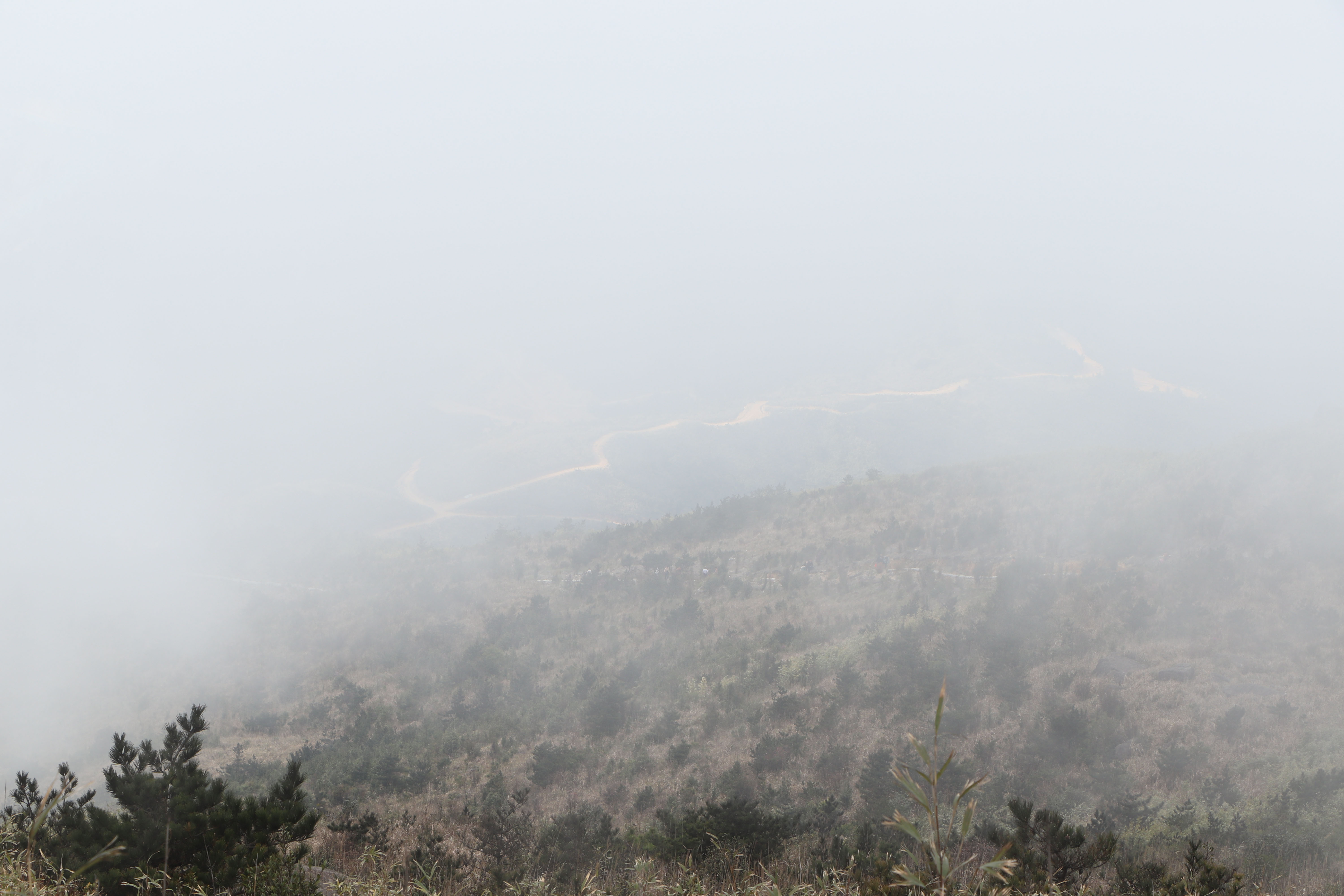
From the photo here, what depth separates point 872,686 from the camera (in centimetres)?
2091

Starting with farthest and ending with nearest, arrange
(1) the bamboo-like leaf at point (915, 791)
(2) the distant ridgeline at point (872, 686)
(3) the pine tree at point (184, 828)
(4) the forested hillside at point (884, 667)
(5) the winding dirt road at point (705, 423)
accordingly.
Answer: (5) the winding dirt road at point (705, 423) → (4) the forested hillside at point (884, 667) → (2) the distant ridgeline at point (872, 686) → (3) the pine tree at point (184, 828) → (1) the bamboo-like leaf at point (915, 791)

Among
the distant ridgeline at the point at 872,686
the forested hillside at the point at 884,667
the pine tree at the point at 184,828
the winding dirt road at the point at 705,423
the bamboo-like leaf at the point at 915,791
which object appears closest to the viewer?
the bamboo-like leaf at the point at 915,791

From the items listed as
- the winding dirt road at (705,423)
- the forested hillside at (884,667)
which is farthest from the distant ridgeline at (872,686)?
the winding dirt road at (705,423)

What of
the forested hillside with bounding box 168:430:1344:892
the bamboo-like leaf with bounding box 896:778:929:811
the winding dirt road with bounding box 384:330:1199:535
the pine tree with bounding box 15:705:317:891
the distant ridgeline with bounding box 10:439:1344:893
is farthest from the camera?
the winding dirt road with bounding box 384:330:1199:535

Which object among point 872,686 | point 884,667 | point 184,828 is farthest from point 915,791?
point 884,667

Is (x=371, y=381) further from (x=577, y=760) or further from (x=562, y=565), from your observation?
(x=577, y=760)

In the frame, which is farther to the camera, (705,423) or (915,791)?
(705,423)

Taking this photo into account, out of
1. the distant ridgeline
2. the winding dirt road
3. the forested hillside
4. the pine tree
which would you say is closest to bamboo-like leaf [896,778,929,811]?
the distant ridgeline

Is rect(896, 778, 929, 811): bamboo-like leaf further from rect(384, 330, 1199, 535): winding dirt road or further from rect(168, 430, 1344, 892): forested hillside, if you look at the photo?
rect(384, 330, 1199, 535): winding dirt road

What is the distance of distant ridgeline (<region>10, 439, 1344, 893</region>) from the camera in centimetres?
1140

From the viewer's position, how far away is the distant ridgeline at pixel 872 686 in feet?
37.4

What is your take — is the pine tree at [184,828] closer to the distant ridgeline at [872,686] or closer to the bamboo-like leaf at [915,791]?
the distant ridgeline at [872,686]

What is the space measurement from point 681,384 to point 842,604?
3055 inches

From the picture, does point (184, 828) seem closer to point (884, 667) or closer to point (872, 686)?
point (872, 686)
